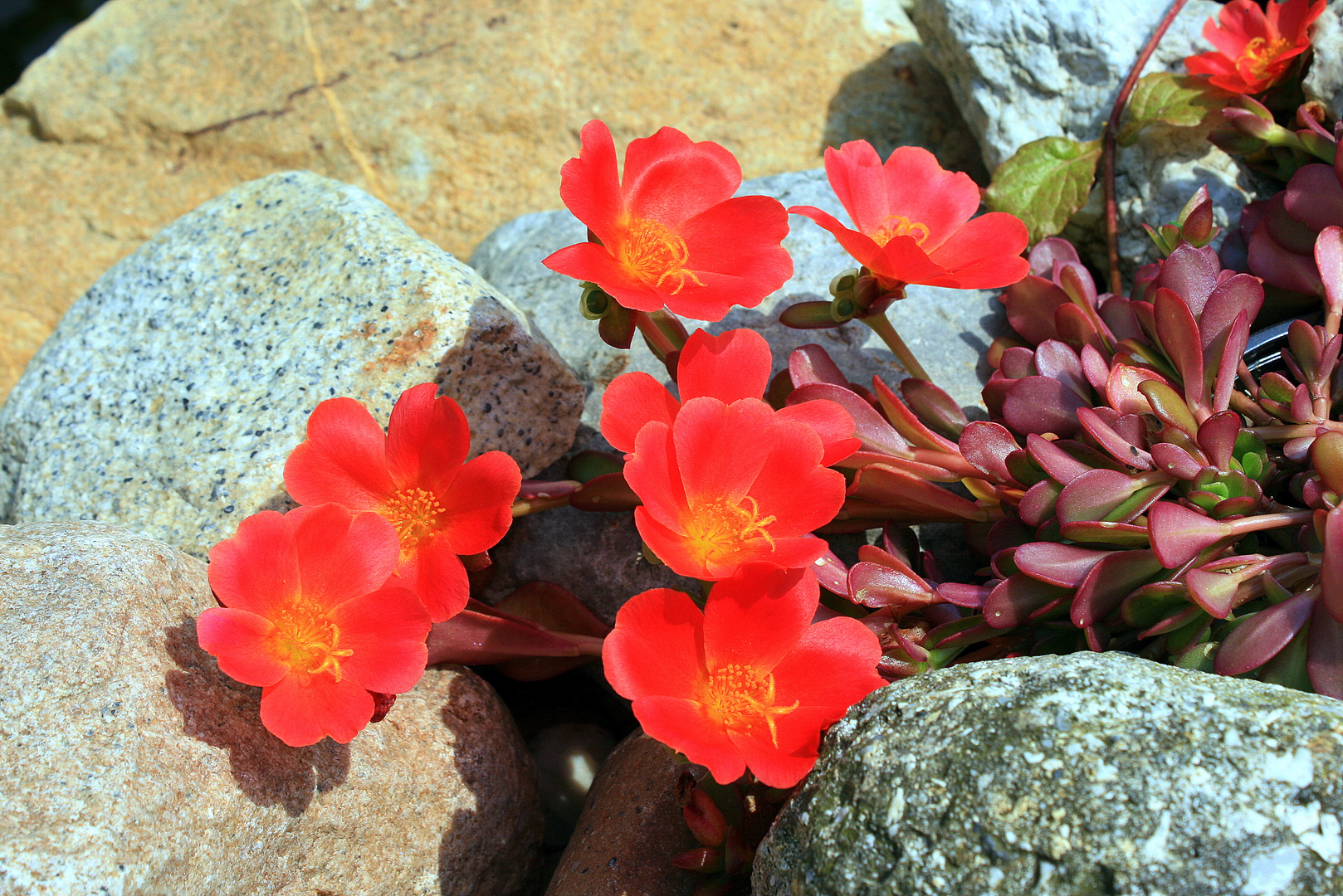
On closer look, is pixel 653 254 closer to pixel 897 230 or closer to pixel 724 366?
pixel 724 366

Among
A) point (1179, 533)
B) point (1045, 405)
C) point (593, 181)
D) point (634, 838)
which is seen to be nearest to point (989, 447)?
point (1045, 405)

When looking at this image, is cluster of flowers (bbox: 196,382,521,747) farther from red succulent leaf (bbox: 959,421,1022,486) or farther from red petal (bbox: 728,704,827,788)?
red succulent leaf (bbox: 959,421,1022,486)

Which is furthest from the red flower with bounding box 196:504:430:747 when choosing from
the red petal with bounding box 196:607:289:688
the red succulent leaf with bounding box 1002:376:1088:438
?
the red succulent leaf with bounding box 1002:376:1088:438

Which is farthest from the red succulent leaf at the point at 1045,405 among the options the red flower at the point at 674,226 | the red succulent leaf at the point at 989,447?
the red flower at the point at 674,226

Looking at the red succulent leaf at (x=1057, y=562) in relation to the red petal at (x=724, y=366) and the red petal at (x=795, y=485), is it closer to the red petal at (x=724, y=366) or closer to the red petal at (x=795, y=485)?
the red petal at (x=795, y=485)

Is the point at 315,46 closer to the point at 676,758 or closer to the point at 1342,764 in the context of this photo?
the point at 676,758

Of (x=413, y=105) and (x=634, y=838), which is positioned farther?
(x=413, y=105)
